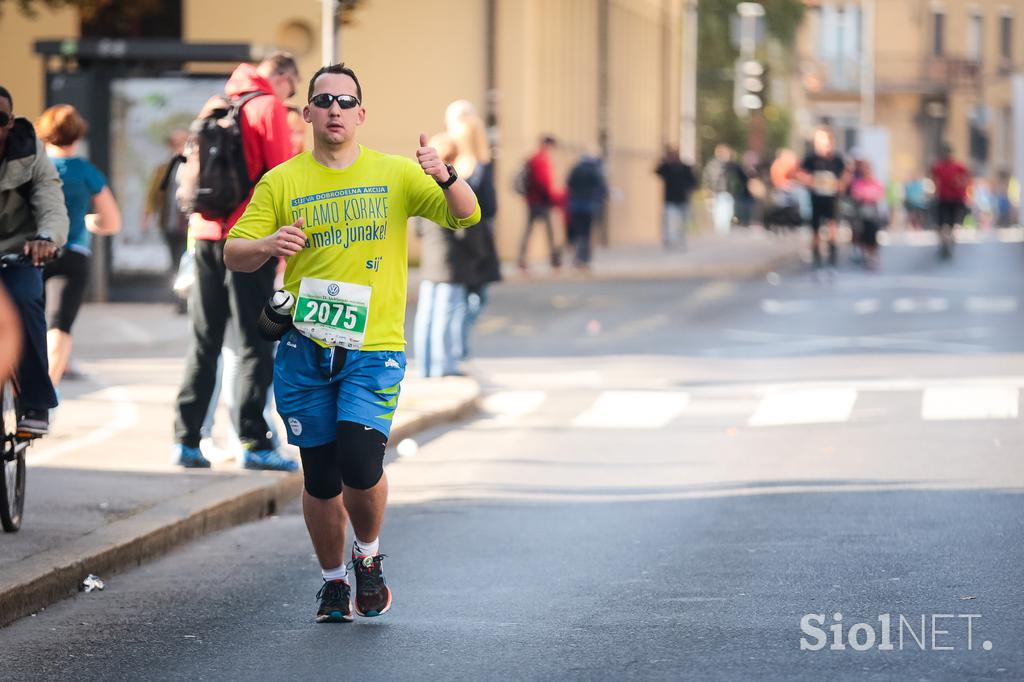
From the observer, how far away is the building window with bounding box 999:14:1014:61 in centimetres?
8425

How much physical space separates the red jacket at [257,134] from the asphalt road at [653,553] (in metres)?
1.45

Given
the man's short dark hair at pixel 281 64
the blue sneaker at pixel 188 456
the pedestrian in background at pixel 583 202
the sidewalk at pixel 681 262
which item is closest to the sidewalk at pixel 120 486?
the blue sneaker at pixel 188 456

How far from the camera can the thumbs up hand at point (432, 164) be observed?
6910 millimetres

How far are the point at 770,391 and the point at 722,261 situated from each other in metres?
19.5

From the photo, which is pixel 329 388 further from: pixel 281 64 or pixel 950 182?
pixel 950 182

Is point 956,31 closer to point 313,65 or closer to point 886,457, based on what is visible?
point 313,65

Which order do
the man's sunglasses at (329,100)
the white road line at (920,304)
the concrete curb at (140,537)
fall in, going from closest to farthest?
the man's sunglasses at (329,100) < the concrete curb at (140,537) < the white road line at (920,304)

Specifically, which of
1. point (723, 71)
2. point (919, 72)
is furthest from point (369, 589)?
point (919, 72)

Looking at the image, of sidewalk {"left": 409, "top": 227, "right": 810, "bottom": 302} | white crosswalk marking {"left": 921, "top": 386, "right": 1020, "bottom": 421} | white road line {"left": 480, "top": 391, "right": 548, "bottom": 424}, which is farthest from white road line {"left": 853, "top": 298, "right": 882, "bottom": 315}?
white road line {"left": 480, "top": 391, "right": 548, "bottom": 424}

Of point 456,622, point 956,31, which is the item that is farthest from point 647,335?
point 956,31

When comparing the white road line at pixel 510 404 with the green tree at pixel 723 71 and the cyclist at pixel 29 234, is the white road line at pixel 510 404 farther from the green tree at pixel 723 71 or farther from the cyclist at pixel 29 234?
the green tree at pixel 723 71

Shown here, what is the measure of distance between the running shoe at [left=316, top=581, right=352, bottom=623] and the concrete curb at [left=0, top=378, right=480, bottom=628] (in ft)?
3.52

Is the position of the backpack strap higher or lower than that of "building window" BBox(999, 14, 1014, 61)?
lower

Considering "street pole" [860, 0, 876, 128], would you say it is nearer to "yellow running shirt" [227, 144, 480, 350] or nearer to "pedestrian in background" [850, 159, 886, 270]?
"pedestrian in background" [850, 159, 886, 270]
